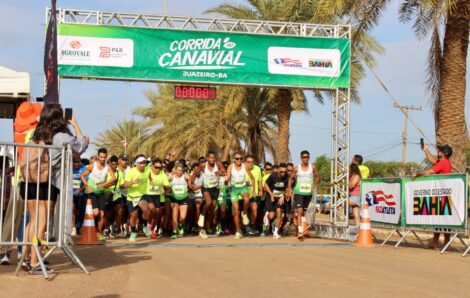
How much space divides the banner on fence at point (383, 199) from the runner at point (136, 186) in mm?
5117

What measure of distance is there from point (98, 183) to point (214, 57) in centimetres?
488

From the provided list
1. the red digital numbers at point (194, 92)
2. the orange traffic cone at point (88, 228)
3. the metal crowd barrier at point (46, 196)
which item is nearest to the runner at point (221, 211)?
the red digital numbers at point (194, 92)

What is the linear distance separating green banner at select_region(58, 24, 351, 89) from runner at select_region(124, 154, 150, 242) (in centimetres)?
294

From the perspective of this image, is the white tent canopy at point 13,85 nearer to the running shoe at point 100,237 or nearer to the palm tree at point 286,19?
the running shoe at point 100,237

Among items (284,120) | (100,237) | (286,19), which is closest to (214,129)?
(284,120)

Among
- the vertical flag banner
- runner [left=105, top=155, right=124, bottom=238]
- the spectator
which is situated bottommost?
runner [left=105, top=155, right=124, bottom=238]

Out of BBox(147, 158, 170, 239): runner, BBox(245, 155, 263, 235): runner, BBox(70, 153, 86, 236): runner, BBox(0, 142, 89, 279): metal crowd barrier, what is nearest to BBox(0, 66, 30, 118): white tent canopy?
BBox(70, 153, 86, 236): runner

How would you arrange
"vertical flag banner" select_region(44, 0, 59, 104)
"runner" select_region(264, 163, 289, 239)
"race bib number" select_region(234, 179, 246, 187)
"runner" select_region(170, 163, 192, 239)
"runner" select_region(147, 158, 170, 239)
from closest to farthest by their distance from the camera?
"vertical flag banner" select_region(44, 0, 59, 104)
"runner" select_region(147, 158, 170, 239)
"runner" select_region(170, 163, 192, 239)
"race bib number" select_region(234, 179, 246, 187)
"runner" select_region(264, 163, 289, 239)

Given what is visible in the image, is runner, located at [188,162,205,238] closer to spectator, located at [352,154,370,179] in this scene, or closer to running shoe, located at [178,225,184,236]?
running shoe, located at [178,225,184,236]

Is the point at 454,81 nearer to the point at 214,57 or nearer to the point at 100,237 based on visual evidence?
the point at 214,57

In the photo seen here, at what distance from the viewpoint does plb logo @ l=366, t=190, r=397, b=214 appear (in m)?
14.4

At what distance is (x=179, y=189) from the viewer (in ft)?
52.6

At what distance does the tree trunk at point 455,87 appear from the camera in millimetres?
17219

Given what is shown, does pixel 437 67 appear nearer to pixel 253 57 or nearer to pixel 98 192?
pixel 253 57
